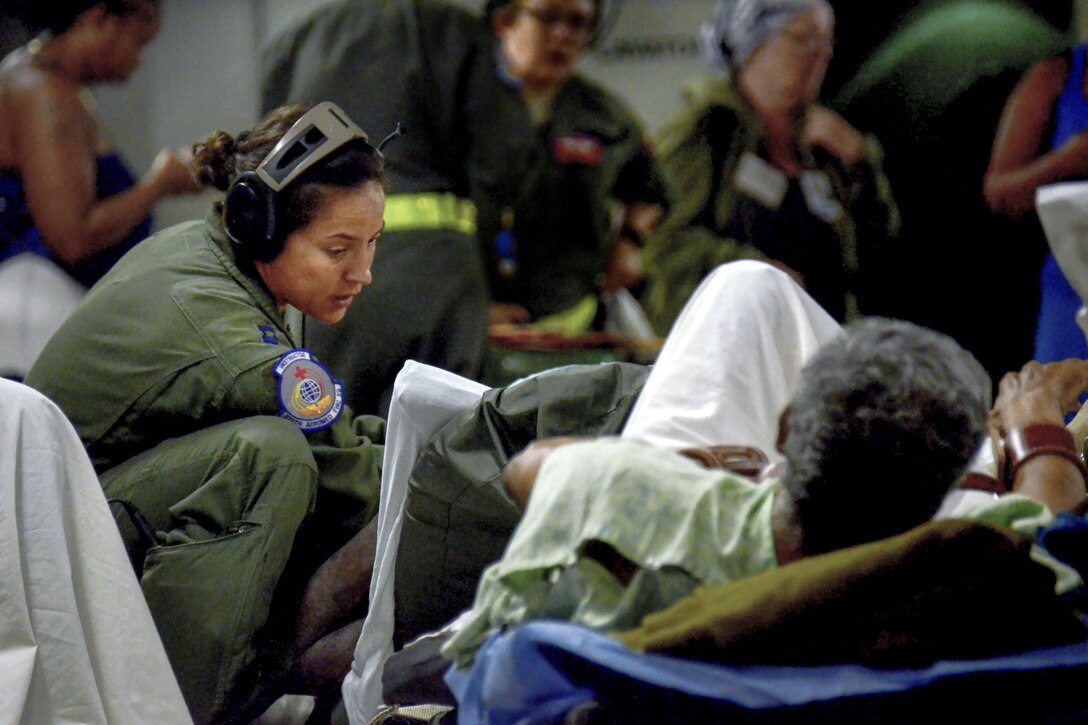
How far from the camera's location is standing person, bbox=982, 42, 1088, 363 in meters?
2.73

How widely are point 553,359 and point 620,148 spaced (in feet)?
1.75

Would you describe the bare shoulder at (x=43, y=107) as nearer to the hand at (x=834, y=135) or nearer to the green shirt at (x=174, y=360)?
the green shirt at (x=174, y=360)

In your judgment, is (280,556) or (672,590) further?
(280,556)

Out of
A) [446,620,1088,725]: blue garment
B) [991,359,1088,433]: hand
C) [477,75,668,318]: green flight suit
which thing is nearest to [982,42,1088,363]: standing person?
[477,75,668,318]: green flight suit

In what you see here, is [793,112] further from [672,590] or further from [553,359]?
[672,590]

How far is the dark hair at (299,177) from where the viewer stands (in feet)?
6.38

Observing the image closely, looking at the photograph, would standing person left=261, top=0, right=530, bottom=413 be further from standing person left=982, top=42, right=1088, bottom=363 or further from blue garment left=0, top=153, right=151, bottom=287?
standing person left=982, top=42, right=1088, bottom=363

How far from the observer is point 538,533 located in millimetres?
1181

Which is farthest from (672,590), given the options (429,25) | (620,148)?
(620,148)

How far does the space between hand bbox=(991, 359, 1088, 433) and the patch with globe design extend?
2.94ft

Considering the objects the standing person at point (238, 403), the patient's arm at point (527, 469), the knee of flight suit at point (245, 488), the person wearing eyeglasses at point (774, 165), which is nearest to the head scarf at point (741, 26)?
the person wearing eyeglasses at point (774, 165)

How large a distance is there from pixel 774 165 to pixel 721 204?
0.15m

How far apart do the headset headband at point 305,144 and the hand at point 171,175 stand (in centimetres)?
107

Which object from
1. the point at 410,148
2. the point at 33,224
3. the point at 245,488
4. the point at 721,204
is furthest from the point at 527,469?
the point at 33,224
